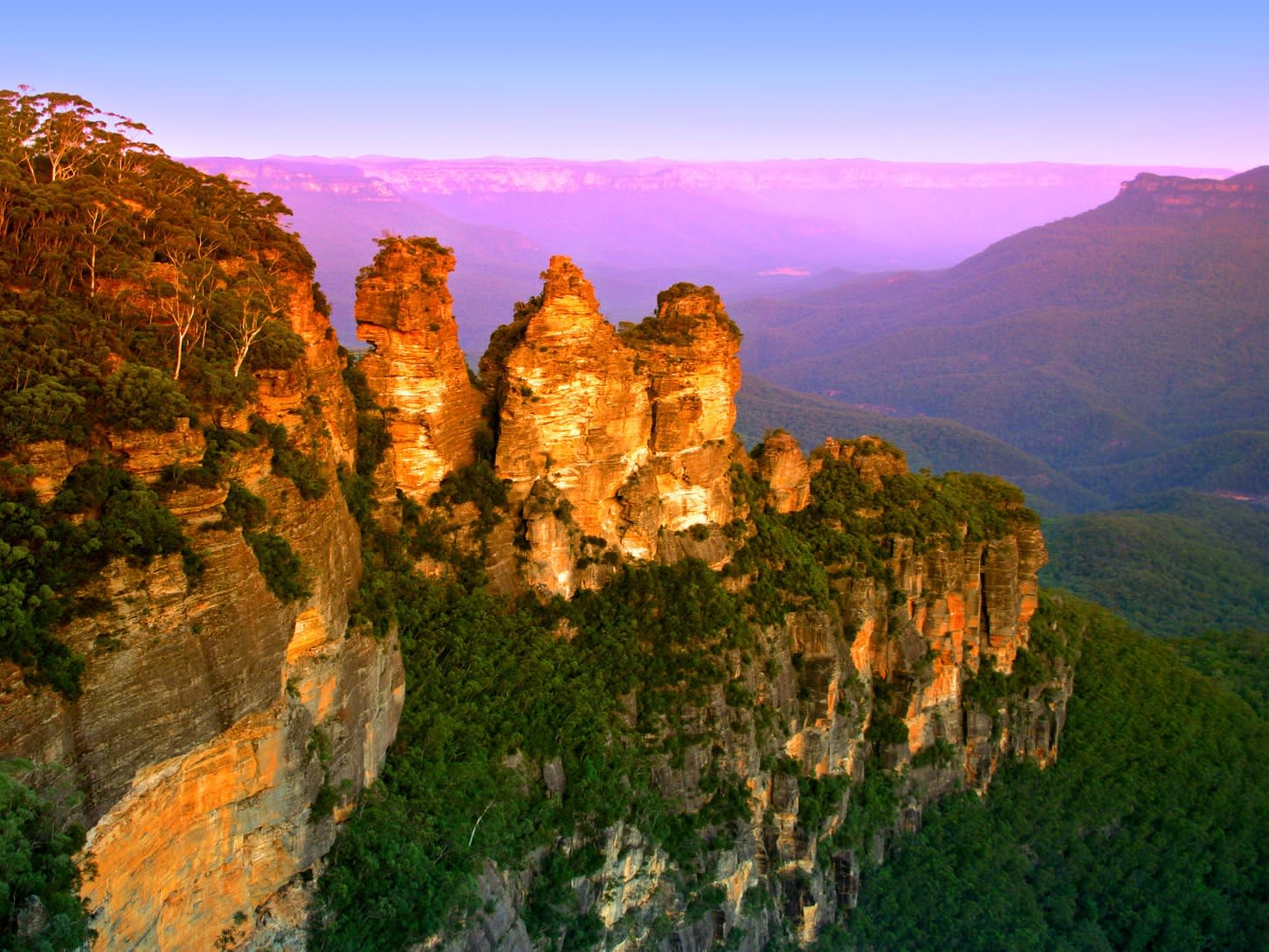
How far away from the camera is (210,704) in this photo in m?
14.5

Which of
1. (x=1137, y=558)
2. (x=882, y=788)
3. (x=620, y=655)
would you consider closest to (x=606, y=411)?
(x=620, y=655)

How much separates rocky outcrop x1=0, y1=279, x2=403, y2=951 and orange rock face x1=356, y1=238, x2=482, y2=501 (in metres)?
4.49

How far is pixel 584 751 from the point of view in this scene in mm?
23578

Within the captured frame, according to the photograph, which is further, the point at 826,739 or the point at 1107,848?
the point at 1107,848

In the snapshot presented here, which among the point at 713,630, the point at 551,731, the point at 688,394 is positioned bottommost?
the point at 551,731

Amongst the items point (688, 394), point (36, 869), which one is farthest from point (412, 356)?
point (36, 869)

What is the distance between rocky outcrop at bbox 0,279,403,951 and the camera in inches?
513

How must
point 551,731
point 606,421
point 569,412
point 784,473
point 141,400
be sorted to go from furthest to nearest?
point 784,473, point 606,421, point 569,412, point 551,731, point 141,400

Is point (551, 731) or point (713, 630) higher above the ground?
point (713, 630)

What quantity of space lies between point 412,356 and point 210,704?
1084 centimetres

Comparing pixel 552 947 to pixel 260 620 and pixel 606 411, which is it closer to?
pixel 260 620

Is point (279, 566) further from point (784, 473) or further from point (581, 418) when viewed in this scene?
point (784, 473)

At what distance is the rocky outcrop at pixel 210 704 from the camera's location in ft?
42.8

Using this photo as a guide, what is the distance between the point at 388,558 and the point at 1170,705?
33690mm
